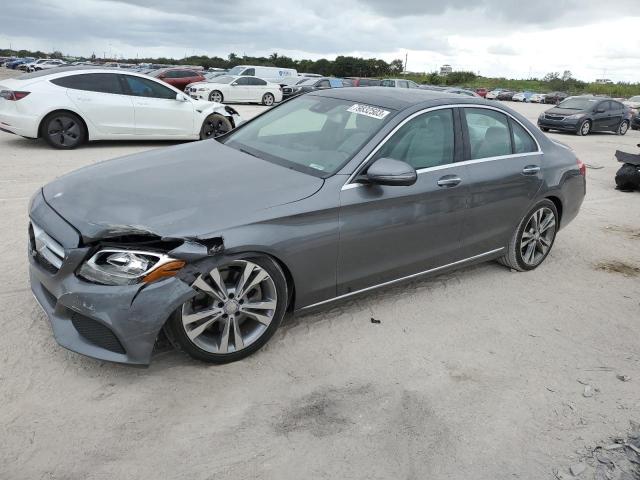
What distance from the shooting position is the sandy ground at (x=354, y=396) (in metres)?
2.65

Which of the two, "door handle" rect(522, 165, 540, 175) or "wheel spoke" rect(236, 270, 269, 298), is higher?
"door handle" rect(522, 165, 540, 175)

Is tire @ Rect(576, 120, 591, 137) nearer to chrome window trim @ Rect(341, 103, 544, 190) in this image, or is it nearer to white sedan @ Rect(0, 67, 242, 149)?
white sedan @ Rect(0, 67, 242, 149)

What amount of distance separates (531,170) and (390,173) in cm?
193

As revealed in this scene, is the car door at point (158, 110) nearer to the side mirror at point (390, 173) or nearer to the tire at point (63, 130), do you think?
the tire at point (63, 130)

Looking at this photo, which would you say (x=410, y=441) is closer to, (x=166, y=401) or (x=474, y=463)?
(x=474, y=463)

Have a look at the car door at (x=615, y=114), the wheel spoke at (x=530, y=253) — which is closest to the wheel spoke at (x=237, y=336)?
the wheel spoke at (x=530, y=253)

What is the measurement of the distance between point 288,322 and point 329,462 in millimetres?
1406

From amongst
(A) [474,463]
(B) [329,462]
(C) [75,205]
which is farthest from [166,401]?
(A) [474,463]

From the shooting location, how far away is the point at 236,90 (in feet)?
82.3

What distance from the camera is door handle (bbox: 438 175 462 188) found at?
4176 millimetres

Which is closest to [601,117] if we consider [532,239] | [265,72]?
[532,239]

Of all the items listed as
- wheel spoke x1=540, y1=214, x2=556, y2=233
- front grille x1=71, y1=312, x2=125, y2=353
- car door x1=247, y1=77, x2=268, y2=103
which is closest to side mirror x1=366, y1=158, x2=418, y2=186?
front grille x1=71, y1=312, x2=125, y2=353

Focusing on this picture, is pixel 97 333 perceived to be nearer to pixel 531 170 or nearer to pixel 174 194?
pixel 174 194

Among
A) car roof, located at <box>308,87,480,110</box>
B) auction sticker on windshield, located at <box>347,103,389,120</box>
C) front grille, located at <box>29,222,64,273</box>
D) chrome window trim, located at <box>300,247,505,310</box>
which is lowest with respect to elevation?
chrome window trim, located at <box>300,247,505,310</box>
